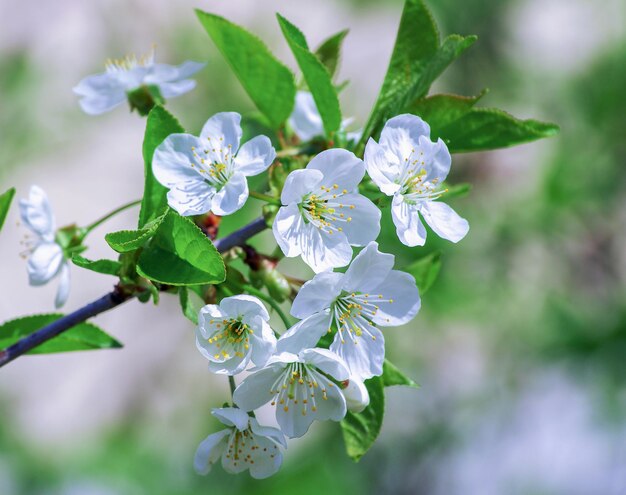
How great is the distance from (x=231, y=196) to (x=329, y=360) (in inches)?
7.7

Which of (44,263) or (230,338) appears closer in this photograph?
(230,338)

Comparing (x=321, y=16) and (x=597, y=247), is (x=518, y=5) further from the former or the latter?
(x=321, y=16)

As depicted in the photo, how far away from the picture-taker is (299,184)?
0.77 metres

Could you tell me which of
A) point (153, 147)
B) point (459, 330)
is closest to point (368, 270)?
point (153, 147)

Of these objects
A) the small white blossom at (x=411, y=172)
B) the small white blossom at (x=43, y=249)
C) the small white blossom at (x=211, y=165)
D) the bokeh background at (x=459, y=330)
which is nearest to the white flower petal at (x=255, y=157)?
the small white blossom at (x=211, y=165)

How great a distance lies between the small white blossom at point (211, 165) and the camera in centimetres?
79

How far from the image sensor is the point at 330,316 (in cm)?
77

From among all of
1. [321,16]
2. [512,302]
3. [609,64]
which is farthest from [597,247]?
[321,16]

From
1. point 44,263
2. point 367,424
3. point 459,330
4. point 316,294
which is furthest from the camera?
point 459,330

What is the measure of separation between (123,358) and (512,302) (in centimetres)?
183

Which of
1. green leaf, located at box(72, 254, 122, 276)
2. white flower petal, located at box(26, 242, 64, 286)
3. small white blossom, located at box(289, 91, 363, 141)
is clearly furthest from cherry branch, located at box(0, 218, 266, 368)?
small white blossom, located at box(289, 91, 363, 141)

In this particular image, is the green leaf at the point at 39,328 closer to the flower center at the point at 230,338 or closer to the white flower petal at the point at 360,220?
the flower center at the point at 230,338

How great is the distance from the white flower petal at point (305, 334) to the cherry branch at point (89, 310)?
4.8 inches

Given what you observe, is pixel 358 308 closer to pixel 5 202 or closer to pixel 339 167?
pixel 339 167
